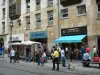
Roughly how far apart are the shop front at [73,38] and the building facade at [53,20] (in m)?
0.28

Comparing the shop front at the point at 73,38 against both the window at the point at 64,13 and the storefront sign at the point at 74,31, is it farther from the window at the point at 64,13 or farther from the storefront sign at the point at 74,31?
the window at the point at 64,13

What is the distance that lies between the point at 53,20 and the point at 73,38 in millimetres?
6104

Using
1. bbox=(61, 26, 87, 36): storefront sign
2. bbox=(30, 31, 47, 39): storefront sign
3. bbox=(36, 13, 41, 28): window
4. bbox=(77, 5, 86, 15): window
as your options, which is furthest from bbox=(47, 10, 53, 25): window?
bbox=(77, 5, 86, 15): window

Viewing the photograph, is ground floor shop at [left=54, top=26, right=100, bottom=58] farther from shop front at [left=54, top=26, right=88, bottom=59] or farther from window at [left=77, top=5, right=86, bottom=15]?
window at [left=77, top=5, right=86, bottom=15]

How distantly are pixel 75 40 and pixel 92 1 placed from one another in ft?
16.6

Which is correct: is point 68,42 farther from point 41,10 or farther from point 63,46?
point 41,10

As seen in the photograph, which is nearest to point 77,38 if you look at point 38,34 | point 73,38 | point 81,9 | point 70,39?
point 73,38

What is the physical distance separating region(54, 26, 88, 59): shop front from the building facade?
0.28m

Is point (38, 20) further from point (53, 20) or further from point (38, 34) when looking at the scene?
point (53, 20)

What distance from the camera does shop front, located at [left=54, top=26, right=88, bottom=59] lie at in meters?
32.3

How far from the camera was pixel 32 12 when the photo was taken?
4272cm

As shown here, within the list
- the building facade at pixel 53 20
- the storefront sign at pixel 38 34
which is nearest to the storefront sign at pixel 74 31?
the building facade at pixel 53 20

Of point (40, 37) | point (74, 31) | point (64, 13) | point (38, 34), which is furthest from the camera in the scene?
point (38, 34)

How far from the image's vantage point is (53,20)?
37969 mm
